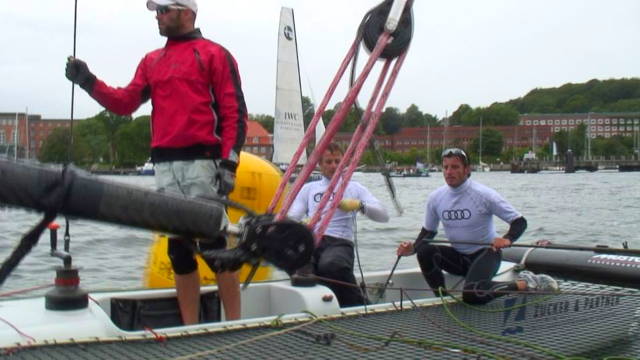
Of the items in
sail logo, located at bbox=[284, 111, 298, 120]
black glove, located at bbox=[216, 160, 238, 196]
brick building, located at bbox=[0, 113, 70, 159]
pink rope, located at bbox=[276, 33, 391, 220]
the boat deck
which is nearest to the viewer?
brick building, located at bbox=[0, 113, 70, 159]

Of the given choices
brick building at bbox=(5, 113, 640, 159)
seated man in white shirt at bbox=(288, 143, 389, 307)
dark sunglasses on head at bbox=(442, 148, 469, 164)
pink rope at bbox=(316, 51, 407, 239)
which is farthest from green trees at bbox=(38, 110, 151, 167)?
brick building at bbox=(5, 113, 640, 159)

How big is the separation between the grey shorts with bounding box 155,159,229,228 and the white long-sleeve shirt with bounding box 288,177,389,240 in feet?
4.74

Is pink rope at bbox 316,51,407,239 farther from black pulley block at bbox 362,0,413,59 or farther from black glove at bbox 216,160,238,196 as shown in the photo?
black glove at bbox 216,160,238,196

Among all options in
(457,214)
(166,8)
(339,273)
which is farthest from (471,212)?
(166,8)

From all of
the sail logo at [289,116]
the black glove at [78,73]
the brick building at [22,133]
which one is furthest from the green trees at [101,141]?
the sail logo at [289,116]

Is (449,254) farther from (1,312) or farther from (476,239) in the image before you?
(1,312)

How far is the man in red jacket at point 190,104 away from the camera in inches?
147

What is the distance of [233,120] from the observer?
3754mm

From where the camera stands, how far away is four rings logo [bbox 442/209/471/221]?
5281mm

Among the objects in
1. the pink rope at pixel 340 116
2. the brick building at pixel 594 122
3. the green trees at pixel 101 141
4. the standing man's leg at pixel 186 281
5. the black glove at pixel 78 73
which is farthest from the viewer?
the brick building at pixel 594 122

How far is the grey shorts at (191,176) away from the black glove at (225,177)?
7 centimetres

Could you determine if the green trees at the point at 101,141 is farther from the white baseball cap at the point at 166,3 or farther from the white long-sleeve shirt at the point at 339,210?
the white long-sleeve shirt at the point at 339,210

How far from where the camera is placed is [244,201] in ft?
18.0

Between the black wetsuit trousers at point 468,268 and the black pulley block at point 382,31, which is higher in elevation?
the black pulley block at point 382,31
